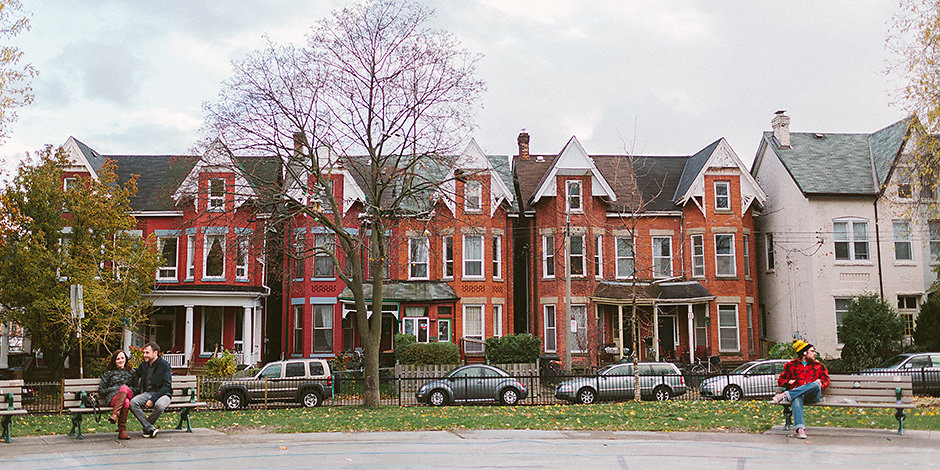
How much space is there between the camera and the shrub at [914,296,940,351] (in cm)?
3117

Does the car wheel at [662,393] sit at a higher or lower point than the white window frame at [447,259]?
lower

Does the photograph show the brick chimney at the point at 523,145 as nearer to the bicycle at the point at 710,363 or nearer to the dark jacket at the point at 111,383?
the bicycle at the point at 710,363

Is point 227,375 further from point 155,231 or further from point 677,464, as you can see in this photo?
point 677,464

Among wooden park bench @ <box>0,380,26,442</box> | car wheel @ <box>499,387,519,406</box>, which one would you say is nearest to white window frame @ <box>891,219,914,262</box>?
car wheel @ <box>499,387,519,406</box>

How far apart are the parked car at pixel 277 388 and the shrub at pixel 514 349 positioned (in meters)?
10.2

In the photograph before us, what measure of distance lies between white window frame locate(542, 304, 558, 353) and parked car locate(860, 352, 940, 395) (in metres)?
14.4

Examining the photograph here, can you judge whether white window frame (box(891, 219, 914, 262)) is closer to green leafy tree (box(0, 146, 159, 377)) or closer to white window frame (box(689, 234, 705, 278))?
white window frame (box(689, 234, 705, 278))

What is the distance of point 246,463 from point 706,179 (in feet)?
108

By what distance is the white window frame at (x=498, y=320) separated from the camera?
37.5 meters

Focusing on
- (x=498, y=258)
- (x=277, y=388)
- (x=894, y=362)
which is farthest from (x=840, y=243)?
(x=277, y=388)

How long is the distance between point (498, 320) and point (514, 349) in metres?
4.13

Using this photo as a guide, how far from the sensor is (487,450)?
1133 cm

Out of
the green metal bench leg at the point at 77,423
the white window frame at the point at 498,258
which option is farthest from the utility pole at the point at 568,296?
the green metal bench leg at the point at 77,423

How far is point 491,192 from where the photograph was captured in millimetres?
37344
